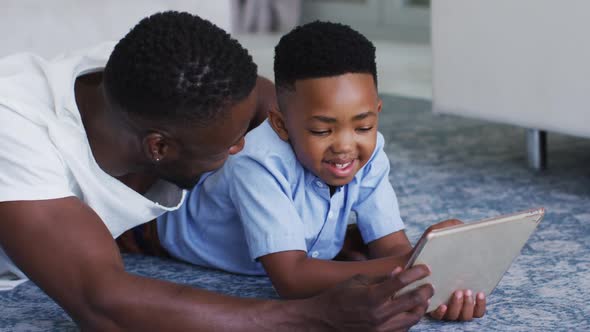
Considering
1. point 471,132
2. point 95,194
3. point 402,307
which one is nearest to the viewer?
point 402,307

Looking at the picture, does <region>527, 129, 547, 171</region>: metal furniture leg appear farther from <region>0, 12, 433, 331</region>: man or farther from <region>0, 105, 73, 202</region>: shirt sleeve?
<region>0, 105, 73, 202</region>: shirt sleeve

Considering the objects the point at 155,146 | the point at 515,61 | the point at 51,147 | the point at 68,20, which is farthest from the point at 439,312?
the point at 68,20

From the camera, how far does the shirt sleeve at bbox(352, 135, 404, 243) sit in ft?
4.12

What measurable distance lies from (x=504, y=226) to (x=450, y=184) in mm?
775

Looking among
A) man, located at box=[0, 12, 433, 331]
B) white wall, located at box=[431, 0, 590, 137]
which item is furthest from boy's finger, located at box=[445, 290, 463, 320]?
white wall, located at box=[431, 0, 590, 137]

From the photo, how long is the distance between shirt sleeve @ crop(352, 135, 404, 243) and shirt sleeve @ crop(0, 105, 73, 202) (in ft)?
1.37

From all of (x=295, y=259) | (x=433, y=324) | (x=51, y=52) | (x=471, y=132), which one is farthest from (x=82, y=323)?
(x=471, y=132)

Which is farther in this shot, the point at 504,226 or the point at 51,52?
the point at 51,52

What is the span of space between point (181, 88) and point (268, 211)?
25cm

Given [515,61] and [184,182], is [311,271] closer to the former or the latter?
[184,182]

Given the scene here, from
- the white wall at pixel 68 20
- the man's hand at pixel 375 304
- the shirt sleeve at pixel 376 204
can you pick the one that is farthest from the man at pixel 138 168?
the white wall at pixel 68 20

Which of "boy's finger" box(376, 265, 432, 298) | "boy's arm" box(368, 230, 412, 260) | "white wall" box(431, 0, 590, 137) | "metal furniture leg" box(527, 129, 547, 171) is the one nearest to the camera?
"boy's finger" box(376, 265, 432, 298)

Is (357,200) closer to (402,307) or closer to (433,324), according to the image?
(433,324)

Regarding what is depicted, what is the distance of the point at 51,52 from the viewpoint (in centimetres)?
173
